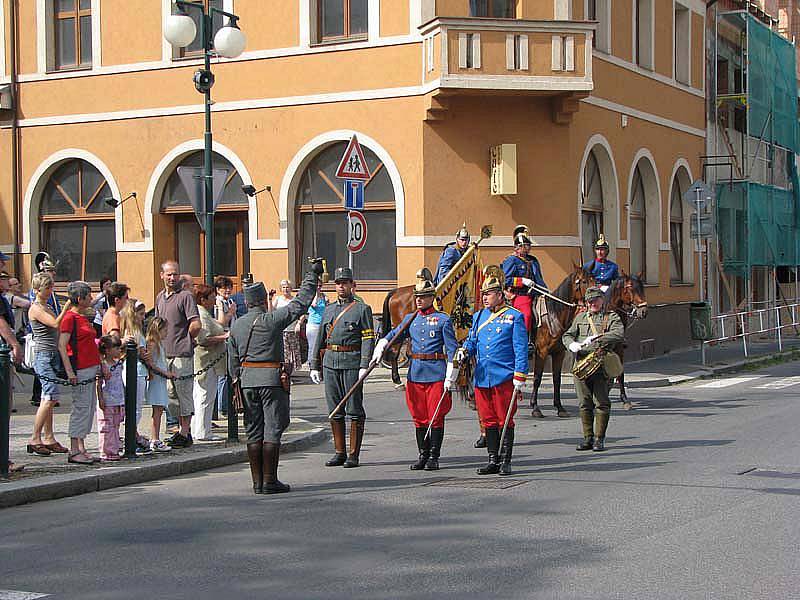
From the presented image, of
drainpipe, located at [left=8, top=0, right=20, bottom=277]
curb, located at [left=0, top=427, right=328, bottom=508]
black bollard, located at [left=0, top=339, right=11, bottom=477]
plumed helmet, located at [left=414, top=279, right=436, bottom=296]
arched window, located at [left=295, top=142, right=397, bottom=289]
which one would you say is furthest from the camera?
drainpipe, located at [left=8, top=0, right=20, bottom=277]

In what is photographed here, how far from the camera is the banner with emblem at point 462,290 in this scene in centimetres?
1675

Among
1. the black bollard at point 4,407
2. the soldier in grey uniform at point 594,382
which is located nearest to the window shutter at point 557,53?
the soldier in grey uniform at point 594,382

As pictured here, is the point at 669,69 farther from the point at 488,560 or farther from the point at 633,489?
the point at 488,560

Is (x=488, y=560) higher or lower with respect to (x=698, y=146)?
lower

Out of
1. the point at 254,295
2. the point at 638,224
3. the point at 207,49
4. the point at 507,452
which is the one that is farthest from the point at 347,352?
the point at 638,224

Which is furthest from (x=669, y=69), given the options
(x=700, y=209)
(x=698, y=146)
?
(x=700, y=209)

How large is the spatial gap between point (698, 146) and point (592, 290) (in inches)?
781

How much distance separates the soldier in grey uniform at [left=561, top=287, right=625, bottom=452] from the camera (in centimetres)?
1253

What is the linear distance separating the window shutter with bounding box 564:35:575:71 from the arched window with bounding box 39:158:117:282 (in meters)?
11.1

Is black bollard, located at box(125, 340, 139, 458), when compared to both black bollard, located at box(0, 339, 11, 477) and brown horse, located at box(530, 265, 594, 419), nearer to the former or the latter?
black bollard, located at box(0, 339, 11, 477)

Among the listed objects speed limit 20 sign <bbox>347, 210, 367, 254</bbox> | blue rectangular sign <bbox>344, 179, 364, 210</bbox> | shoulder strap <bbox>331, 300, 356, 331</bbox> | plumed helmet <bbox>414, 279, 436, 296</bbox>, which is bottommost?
shoulder strap <bbox>331, 300, 356, 331</bbox>

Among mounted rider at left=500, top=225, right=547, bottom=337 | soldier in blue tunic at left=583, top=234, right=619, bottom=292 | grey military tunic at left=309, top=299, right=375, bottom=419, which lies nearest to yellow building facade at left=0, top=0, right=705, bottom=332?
soldier in blue tunic at left=583, top=234, right=619, bottom=292

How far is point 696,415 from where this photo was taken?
15.7 m

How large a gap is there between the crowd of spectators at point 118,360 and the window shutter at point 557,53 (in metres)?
10.5
